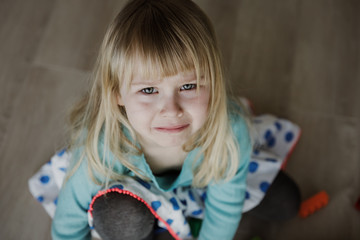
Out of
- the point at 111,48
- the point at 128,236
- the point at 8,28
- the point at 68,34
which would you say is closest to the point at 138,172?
the point at 128,236

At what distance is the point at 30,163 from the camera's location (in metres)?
1.07

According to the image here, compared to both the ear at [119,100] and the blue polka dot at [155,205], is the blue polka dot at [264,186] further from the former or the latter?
the ear at [119,100]

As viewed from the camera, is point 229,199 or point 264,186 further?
point 264,186

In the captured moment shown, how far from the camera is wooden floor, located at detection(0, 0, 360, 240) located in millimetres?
1039

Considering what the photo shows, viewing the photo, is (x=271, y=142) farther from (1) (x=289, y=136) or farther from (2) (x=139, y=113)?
(2) (x=139, y=113)

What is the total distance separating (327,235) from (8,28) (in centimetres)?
132

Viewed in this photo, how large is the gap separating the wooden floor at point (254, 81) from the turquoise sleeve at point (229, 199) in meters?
0.23

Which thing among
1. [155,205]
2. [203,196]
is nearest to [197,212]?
[203,196]

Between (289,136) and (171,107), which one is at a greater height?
(171,107)

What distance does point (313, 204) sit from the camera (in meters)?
1.03

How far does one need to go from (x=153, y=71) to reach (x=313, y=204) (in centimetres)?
74

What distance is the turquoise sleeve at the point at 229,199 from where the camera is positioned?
824mm

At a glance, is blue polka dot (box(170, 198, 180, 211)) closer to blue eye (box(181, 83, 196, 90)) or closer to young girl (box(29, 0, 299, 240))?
young girl (box(29, 0, 299, 240))

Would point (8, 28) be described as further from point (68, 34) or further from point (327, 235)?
point (327, 235)
